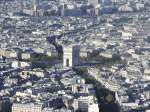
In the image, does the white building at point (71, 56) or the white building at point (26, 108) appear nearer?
the white building at point (26, 108)

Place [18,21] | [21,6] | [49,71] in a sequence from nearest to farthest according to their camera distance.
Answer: [49,71]
[18,21]
[21,6]

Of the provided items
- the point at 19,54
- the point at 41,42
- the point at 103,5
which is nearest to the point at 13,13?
the point at 103,5

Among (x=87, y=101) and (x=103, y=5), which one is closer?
(x=87, y=101)

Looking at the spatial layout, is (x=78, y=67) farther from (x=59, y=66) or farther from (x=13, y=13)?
(x=13, y=13)

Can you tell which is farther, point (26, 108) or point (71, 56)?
point (71, 56)

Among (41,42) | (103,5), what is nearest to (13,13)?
(103,5)

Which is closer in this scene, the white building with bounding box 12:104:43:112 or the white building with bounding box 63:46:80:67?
the white building with bounding box 12:104:43:112

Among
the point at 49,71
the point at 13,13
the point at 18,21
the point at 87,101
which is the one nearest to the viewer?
the point at 87,101
